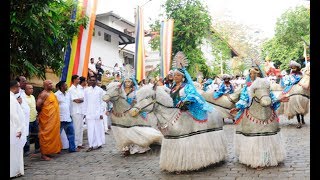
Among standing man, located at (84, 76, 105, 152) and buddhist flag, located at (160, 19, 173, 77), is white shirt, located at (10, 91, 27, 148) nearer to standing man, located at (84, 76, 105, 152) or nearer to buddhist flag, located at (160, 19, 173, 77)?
standing man, located at (84, 76, 105, 152)

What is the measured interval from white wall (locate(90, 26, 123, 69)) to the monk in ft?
37.4

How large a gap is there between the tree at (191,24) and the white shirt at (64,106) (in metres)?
4.07

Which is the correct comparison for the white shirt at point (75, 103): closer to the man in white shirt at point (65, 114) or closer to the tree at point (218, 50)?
the man in white shirt at point (65, 114)

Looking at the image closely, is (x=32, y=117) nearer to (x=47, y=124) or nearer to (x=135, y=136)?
(x=47, y=124)

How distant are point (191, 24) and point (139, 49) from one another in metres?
2.01

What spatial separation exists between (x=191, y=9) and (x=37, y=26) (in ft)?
20.1

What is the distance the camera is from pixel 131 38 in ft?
71.8

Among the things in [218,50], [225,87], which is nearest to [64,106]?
[225,87]

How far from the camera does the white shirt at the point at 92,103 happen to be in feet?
29.8

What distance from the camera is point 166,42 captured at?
13.4m

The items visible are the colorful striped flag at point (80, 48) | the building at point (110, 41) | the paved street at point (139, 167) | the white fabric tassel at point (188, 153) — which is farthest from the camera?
the building at point (110, 41)

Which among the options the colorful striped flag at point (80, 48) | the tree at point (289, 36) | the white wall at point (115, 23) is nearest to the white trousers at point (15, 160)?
the colorful striped flag at point (80, 48)
